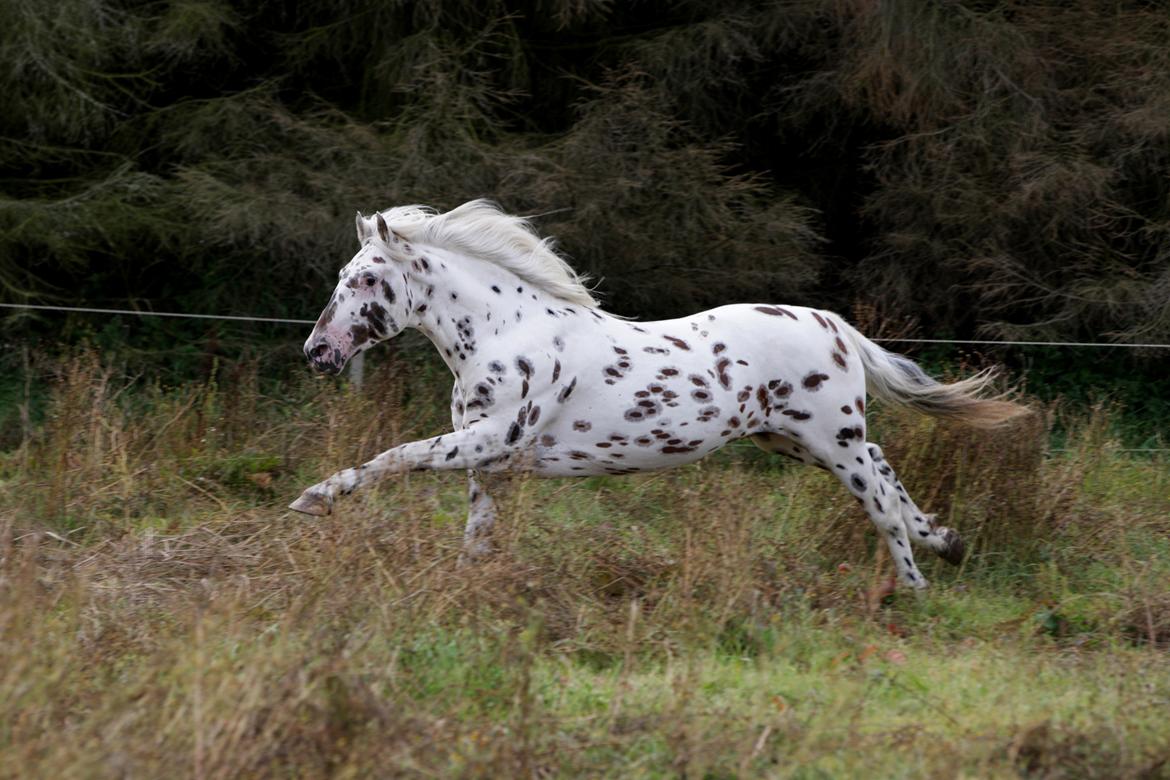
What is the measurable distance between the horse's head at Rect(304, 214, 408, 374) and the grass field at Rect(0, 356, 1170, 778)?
0.70m

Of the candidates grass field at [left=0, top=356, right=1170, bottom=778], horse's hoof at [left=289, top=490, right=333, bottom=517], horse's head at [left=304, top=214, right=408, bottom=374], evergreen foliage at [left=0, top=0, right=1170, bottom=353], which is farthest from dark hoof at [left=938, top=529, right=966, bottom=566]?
evergreen foliage at [left=0, top=0, right=1170, bottom=353]

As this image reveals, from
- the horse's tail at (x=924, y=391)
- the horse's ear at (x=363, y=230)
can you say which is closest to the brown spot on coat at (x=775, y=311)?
the horse's tail at (x=924, y=391)

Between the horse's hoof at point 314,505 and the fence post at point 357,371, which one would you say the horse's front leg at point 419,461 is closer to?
the horse's hoof at point 314,505

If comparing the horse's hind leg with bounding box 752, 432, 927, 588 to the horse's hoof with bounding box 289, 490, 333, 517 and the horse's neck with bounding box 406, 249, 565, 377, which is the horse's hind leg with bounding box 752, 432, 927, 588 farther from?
the horse's hoof with bounding box 289, 490, 333, 517

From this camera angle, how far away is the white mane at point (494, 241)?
21.2ft

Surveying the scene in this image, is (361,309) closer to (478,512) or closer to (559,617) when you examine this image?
(478,512)

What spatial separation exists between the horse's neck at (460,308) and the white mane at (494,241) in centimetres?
11

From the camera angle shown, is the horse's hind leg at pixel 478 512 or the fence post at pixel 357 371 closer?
the horse's hind leg at pixel 478 512

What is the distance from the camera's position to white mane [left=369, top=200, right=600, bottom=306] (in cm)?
645

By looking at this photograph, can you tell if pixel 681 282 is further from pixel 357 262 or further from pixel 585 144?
pixel 357 262

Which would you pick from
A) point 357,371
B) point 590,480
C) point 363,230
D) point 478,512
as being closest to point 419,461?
point 478,512

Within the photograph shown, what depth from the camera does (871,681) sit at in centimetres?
493

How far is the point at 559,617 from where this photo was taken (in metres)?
5.52

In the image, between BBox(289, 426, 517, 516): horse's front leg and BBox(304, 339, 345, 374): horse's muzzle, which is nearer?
BBox(289, 426, 517, 516): horse's front leg
